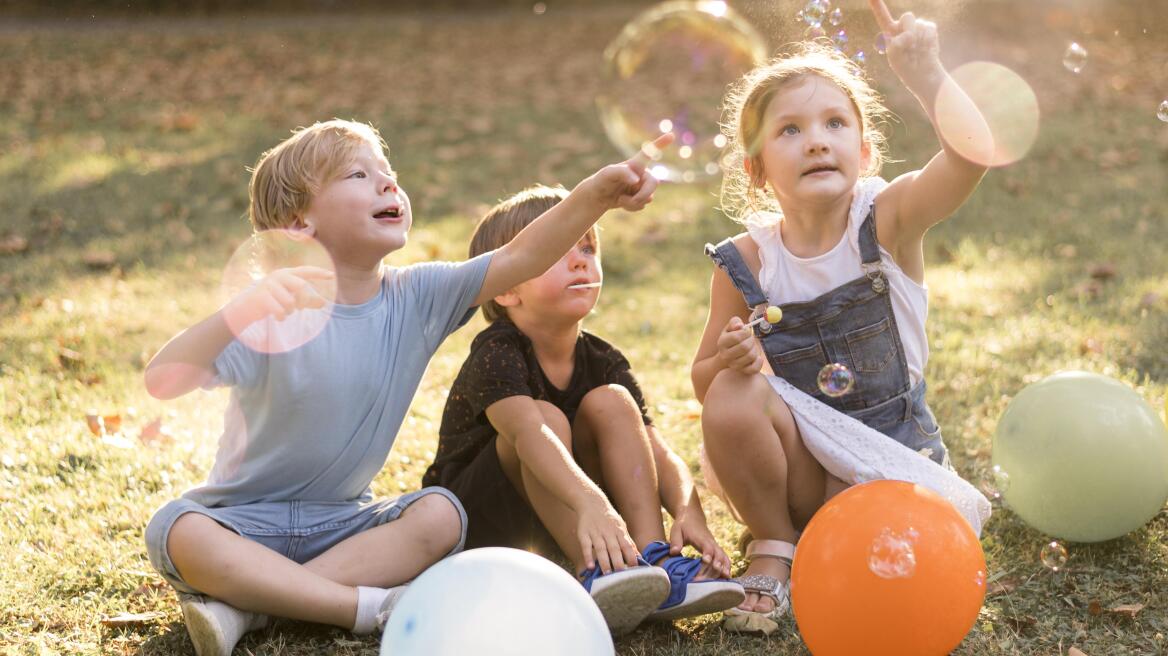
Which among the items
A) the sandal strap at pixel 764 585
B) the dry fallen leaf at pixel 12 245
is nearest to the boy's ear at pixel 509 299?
the sandal strap at pixel 764 585

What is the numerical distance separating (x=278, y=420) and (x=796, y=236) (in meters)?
1.35

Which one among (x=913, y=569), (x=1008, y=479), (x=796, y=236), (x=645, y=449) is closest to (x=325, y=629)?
(x=645, y=449)

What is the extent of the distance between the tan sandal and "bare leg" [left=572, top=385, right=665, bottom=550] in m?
0.24

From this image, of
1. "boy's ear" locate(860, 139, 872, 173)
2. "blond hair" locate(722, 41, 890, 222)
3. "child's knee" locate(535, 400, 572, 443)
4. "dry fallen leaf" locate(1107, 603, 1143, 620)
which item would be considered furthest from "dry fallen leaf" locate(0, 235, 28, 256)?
"dry fallen leaf" locate(1107, 603, 1143, 620)

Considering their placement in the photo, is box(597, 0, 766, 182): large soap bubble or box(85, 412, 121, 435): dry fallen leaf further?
box(597, 0, 766, 182): large soap bubble

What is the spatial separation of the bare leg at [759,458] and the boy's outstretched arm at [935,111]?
613 mm

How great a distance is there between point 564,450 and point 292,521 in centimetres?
64

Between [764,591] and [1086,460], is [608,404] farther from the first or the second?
[1086,460]

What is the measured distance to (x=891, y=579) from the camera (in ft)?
7.20

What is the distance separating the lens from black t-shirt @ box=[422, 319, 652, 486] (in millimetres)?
2852

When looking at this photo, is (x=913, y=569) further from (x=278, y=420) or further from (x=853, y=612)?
(x=278, y=420)

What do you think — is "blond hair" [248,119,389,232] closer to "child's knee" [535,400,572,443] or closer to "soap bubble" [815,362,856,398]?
"child's knee" [535,400,572,443]

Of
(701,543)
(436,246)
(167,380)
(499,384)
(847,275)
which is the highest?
(167,380)

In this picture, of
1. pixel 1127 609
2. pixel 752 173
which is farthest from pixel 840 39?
pixel 1127 609
